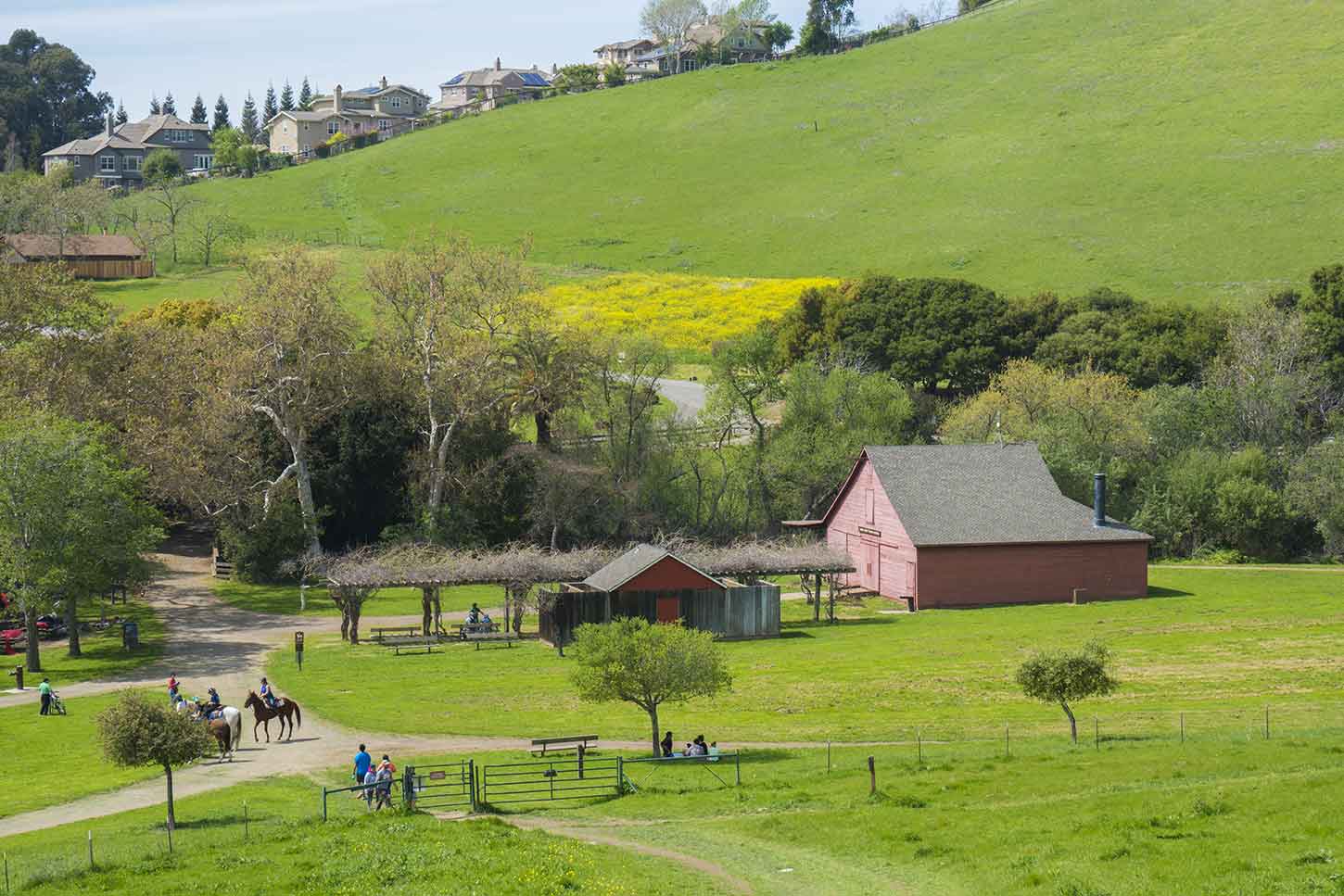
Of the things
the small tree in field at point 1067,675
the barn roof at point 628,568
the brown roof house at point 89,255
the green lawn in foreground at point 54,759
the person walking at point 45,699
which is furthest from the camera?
the brown roof house at point 89,255

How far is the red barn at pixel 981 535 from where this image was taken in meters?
65.2

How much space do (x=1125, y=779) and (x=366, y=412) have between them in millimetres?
54268

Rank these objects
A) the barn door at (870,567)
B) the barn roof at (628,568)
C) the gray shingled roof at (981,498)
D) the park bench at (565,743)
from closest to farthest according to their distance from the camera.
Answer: the park bench at (565,743) → the barn roof at (628,568) → the gray shingled roof at (981,498) → the barn door at (870,567)

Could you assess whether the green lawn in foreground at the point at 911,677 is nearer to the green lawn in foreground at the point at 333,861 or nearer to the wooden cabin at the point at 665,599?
the wooden cabin at the point at 665,599

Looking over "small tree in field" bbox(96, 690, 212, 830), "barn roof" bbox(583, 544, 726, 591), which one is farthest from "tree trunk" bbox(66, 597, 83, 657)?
"small tree in field" bbox(96, 690, 212, 830)

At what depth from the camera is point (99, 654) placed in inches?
2158

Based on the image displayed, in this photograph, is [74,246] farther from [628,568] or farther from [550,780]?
[550,780]

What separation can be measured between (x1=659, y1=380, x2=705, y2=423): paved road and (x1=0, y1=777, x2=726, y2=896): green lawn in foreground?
58.8 metres

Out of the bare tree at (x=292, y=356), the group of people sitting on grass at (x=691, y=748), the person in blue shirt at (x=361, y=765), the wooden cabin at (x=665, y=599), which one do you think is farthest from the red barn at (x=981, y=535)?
the person in blue shirt at (x=361, y=765)

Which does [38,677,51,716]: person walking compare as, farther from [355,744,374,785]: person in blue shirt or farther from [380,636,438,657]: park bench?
[355,744,374,785]: person in blue shirt

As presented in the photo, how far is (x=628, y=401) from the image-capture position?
79938 millimetres

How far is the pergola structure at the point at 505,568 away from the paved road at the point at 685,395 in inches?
992

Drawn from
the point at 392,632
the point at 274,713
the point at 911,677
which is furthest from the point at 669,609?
the point at 274,713

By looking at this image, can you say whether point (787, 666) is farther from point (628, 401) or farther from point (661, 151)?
point (661, 151)
